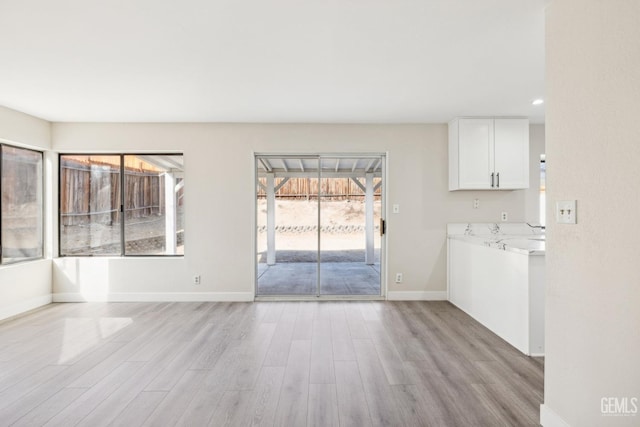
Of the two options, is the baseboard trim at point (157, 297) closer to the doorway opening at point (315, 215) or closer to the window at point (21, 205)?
the doorway opening at point (315, 215)

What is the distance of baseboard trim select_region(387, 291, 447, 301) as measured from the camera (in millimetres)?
4434

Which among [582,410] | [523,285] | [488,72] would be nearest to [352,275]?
[523,285]

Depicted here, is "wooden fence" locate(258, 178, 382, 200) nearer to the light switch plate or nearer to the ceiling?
the ceiling

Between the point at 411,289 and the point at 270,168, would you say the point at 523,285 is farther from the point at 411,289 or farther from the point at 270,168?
the point at 270,168

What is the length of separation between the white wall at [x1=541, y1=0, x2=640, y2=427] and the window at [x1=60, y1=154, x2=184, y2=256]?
→ 13.7 feet

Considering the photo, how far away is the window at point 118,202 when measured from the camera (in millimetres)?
4477

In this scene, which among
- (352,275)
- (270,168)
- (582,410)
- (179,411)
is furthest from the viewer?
(352,275)

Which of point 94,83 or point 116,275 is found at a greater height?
point 94,83

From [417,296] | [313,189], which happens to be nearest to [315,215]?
[313,189]

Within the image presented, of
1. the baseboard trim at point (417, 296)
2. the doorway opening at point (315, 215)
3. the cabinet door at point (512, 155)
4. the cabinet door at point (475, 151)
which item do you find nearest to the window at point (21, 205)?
the doorway opening at point (315, 215)

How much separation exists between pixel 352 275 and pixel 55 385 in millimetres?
4356

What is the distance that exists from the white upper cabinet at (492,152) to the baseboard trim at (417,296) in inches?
58.8

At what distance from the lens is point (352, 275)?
5.91 metres

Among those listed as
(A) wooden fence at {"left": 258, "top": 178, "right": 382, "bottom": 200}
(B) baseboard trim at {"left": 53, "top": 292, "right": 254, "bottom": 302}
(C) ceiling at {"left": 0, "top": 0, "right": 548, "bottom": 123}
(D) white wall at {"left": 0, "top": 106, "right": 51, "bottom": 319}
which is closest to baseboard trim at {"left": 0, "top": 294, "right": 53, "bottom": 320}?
(D) white wall at {"left": 0, "top": 106, "right": 51, "bottom": 319}
